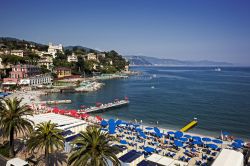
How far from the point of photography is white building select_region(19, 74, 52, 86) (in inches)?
3556

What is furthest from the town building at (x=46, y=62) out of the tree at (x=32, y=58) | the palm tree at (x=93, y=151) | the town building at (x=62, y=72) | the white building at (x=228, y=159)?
the palm tree at (x=93, y=151)

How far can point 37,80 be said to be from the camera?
96.1 metres

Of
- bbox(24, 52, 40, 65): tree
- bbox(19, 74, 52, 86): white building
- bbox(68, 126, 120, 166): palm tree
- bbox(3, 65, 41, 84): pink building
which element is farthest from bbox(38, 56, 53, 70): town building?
bbox(68, 126, 120, 166): palm tree

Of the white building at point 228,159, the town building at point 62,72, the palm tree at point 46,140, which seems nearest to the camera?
the palm tree at point 46,140

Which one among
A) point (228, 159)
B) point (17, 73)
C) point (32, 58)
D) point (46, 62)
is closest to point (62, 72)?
point (46, 62)

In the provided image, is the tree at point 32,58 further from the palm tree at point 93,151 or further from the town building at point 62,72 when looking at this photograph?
the palm tree at point 93,151

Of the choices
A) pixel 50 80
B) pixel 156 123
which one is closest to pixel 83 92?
pixel 50 80

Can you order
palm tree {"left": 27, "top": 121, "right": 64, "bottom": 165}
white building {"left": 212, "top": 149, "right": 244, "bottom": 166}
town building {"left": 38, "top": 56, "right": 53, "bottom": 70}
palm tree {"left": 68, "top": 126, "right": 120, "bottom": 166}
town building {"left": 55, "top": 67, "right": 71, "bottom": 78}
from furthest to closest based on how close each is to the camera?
town building {"left": 38, "top": 56, "right": 53, "bottom": 70}
town building {"left": 55, "top": 67, "right": 71, "bottom": 78}
white building {"left": 212, "top": 149, "right": 244, "bottom": 166}
palm tree {"left": 27, "top": 121, "right": 64, "bottom": 165}
palm tree {"left": 68, "top": 126, "right": 120, "bottom": 166}

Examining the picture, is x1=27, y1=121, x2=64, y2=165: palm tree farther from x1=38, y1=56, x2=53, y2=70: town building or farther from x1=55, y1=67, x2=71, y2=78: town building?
x1=38, y1=56, x2=53, y2=70: town building

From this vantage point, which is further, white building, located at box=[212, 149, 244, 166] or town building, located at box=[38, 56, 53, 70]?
town building, located at box=[38, 56, 53, 70]

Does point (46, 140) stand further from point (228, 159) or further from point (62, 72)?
point (62, 72)

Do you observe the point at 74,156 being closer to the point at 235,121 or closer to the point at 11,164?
the point at 11,164

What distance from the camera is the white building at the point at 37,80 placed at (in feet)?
296

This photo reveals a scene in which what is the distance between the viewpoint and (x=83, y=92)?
94.9 m
